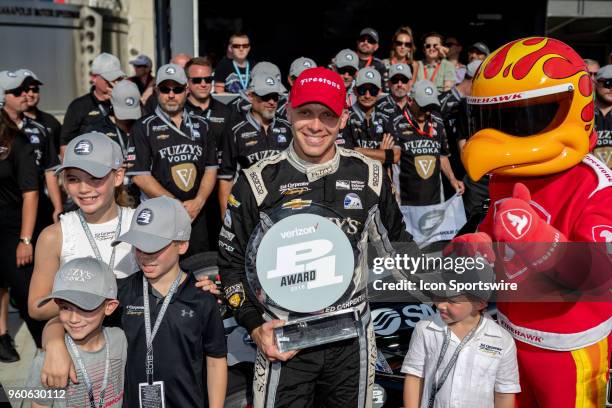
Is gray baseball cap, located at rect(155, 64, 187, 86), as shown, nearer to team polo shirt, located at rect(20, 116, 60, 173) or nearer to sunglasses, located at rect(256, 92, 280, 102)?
sunglasses, located at rect(256, 92, 280, 102)

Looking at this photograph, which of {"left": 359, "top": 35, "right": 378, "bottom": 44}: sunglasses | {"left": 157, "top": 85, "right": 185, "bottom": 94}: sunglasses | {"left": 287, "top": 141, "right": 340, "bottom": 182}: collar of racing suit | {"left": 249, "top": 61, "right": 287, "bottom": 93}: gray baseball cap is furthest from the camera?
{"left": 359, "top": 35, "right": 378, "bottom": 44}: sunglasses

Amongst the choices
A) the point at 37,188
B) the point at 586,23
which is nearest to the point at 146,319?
the point at 37,188

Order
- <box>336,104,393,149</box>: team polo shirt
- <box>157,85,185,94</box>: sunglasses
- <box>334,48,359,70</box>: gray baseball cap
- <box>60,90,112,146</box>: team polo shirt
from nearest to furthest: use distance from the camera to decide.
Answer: <box>157,85,185,94</box>: sunglasses
<box>60,90,112,146</box>: team polo shirt
<box>336,104,393,149</box>: team polo shirt
<box>334,48,359,70</box>: gray baseball cap

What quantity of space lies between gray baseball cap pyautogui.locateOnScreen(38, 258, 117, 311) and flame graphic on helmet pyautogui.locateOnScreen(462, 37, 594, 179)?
1.53 metres

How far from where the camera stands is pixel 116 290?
9.02ft

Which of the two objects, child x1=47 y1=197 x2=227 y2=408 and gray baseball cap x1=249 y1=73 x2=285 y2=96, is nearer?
child x1=47 y1=197 x2=227 y2=408

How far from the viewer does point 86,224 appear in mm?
3045

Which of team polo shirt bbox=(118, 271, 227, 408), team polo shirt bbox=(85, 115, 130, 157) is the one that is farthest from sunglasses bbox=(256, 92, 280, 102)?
team polo shirt bbox=(118, 271, 227, 408)

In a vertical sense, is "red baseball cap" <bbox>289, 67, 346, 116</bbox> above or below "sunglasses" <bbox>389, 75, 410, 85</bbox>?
below

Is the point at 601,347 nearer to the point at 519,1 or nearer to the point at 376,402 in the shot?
the point at 376,402

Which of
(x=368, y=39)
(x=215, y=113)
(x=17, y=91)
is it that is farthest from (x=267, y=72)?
(x=368, y=39)

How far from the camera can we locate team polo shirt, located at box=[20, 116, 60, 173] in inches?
222

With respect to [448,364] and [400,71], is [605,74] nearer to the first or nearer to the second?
[400,71]

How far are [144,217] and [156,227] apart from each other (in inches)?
2.9
